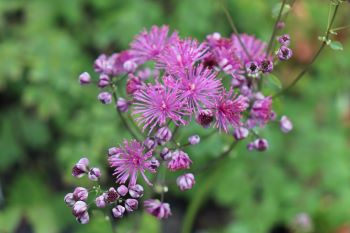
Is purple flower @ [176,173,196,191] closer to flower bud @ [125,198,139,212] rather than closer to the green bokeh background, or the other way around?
flower bud @ [125,198,139,212]

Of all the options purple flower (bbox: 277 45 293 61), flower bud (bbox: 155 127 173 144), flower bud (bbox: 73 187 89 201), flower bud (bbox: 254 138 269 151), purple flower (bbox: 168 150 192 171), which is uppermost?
purple flower (bbox: 277 45 293 61)

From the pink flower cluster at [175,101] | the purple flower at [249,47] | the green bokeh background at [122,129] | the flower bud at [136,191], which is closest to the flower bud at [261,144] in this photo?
the pink flower cluster at [175,101]

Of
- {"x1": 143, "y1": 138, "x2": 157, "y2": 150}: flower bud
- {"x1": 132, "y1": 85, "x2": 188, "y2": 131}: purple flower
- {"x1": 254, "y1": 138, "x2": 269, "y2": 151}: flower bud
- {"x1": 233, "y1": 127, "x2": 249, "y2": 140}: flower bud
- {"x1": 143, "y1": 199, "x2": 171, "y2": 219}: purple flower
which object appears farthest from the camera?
A: {"x1": 254, "y1": 138, "x2": 269, "y2": 151}: flower bud

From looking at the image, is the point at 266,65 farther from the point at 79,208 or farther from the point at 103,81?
the point at 79,208

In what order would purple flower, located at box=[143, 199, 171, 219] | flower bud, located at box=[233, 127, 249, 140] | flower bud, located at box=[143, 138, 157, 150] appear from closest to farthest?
flower bud, located at box=[143, 138, 157, 150] → purple flower, located at box=[143, 199, 171, 219] → flower bud, located at box=[233, 127, 249, 140]

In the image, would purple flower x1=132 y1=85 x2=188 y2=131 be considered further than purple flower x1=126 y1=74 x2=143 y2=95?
No

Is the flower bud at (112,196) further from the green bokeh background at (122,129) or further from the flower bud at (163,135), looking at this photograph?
the green bokeh background at (122,129)

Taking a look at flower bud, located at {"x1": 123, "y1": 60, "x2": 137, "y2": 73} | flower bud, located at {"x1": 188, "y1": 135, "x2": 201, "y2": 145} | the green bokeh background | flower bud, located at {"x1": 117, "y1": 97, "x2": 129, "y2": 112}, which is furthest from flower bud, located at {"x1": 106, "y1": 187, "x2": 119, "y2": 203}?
the green bokeh background

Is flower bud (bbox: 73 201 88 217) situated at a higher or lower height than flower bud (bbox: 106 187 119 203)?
lower
